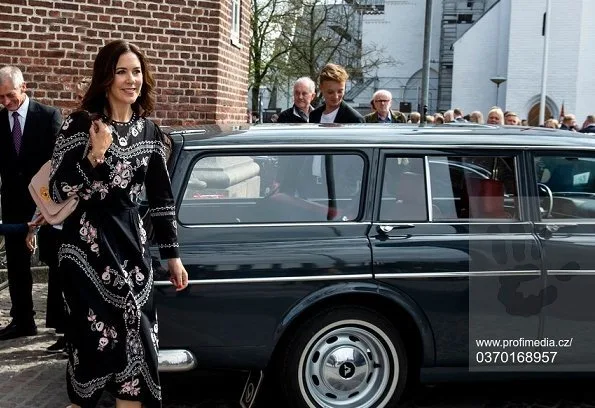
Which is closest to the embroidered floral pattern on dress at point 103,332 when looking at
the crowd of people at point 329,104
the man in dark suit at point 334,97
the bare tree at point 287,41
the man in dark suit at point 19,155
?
the man in dark suit at point 19,155

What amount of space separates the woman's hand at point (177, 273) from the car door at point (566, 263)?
6.58 ft

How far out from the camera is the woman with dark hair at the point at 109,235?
3684mm

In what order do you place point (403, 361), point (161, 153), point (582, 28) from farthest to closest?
1. point (582, 28)
2. point (403, 361)
3. point (161, 153)

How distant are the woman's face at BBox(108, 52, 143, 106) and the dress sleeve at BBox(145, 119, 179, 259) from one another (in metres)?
0.22

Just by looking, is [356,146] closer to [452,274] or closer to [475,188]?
[475,188]

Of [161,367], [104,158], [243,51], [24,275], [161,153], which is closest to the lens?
[104,158]

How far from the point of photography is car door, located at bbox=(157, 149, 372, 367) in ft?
14.5

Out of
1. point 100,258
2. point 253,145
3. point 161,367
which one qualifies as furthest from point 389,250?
point 100,258

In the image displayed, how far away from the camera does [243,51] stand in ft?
38.5

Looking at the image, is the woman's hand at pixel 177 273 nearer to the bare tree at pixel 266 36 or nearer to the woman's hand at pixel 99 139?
the woman's hand at pixel 99 139

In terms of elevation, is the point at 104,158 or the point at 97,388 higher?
the point at 104,158

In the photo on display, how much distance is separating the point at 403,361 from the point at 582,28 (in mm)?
45523

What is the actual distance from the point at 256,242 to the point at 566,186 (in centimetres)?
186

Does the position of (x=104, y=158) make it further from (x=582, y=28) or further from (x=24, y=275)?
(x=582, y=28)
